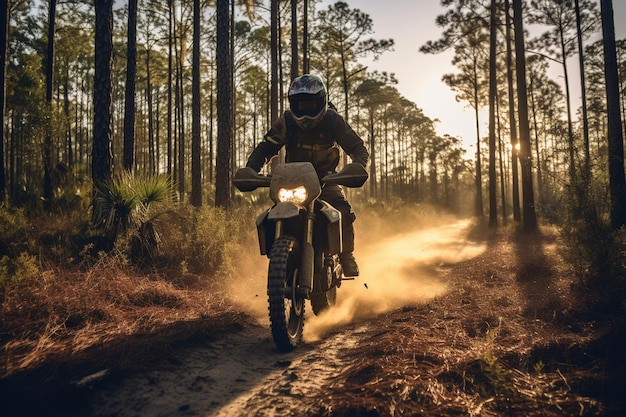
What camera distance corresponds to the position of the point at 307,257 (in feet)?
13.4

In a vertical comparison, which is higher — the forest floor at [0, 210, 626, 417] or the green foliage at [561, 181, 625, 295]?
the green foliage at [561, 181, 625, 295]

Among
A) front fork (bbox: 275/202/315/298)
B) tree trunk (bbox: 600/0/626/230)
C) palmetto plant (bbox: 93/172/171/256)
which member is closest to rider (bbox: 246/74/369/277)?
front fork (bbox: 275/202/315/298)

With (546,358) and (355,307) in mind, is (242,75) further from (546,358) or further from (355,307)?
(546,358)

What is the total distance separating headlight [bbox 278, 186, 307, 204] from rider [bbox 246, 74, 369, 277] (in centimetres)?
76

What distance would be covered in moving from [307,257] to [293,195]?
0.65 meters

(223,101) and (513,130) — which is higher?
(513,130)

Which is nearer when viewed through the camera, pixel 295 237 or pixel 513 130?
pixel 295 237

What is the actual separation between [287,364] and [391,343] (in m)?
0.97

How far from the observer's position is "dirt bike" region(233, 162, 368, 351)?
3.72 meters

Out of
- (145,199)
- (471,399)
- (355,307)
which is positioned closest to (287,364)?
(471,399)

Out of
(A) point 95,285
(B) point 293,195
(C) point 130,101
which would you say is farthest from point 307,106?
(C) point 130,101

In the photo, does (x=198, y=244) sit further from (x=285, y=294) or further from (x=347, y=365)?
(x=347, y=365)

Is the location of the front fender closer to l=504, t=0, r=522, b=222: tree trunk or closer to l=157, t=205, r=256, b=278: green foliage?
l=157, t=205, r=256, b=278: green foliage

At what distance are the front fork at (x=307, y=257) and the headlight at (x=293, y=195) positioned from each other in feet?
0.67
